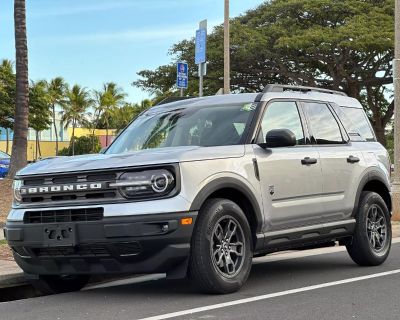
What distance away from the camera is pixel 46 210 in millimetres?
6125

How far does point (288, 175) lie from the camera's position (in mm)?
6996

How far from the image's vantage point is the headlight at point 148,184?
19.3ft

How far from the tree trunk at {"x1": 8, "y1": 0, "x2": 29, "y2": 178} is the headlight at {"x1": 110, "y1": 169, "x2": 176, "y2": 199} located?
11427mm

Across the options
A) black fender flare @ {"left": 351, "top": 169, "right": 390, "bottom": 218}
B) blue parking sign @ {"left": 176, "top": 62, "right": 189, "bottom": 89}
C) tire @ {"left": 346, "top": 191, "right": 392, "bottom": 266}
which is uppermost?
blue parking sign @ {"left": 176, "top": 62, "right": 189, "bottom": 89}

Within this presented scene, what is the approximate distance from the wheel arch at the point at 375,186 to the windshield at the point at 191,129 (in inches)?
76.1

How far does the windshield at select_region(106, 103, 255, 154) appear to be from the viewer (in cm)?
695

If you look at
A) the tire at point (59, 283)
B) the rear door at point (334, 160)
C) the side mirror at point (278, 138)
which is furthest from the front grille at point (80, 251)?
the rear door at point (334, 160)

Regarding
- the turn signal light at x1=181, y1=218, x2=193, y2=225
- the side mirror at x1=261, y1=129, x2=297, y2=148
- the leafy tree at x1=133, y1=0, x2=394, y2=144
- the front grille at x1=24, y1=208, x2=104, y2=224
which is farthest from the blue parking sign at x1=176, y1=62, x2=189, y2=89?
the leafy tree at x1=133, y1=0, x2=394, y2=144

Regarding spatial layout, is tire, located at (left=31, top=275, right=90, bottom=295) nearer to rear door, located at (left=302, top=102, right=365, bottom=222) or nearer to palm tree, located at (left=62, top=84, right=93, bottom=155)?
rear door, located at (left=302, top=102, right=365, bottom=222)

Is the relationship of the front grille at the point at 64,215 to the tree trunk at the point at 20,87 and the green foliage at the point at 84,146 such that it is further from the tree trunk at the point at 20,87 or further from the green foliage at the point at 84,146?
the green foliage at the point at 84,146

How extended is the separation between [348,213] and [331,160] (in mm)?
697

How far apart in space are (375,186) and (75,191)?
4.26 m

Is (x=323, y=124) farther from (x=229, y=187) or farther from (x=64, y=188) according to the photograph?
(x=64, y=188)

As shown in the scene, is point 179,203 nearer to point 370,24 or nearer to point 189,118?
point 189,118
